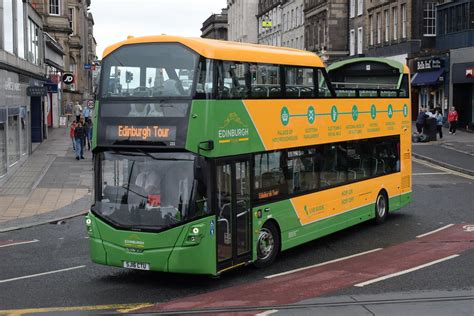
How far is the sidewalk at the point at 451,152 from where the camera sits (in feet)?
99.6

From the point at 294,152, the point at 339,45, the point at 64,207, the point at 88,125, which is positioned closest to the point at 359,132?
the point at 294,152

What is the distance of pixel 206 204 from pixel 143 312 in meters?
2.07

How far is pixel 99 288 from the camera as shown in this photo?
11.2m

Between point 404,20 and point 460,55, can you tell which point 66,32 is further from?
point 460,55

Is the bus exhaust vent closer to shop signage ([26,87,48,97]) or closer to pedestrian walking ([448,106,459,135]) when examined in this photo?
shop signage ([26,87,48,97])

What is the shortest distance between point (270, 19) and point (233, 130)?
9917 centimetres

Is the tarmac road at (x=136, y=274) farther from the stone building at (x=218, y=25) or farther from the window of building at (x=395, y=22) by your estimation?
the stone building at (x=218, y=25)

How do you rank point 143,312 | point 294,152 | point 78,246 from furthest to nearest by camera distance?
point 78,246 → point 294,152 → point 143,312

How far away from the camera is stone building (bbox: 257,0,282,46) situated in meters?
103

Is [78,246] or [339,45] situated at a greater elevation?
[339,45]

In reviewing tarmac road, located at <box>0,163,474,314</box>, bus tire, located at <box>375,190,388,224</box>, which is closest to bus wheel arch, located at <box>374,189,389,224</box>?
bus tire, located at <box>375,190,388,224</box>

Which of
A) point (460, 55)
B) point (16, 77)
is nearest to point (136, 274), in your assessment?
point (16, 77)

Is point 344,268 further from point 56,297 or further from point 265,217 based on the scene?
point 56,297

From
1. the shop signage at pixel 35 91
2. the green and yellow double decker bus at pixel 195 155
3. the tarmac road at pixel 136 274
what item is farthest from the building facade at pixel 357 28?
the green and yellow double decker bus at pixel 195 155
